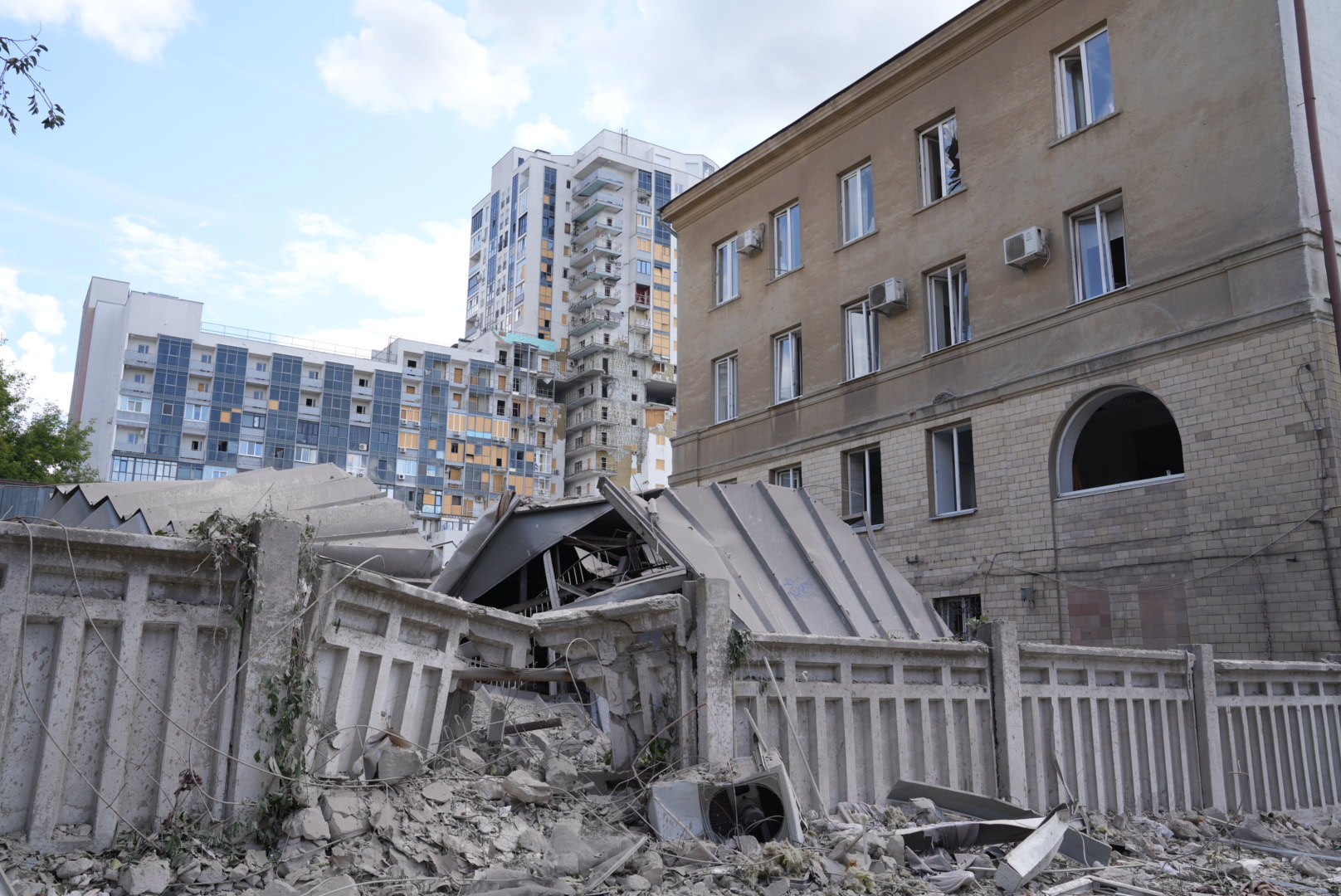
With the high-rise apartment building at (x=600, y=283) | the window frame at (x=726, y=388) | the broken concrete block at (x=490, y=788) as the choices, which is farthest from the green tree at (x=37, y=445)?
the high-rise apartment building at (x=600, y=283)

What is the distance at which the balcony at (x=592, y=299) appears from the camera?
89000mm

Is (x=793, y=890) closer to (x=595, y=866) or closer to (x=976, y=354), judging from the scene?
(x=595, y=866)

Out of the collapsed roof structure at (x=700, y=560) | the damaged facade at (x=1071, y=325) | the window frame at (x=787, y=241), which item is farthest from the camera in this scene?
the window frame at (x=787, y=241)

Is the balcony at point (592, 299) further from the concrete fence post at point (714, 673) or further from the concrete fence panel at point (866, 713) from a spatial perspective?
the concrete fence post at point (714, 673)

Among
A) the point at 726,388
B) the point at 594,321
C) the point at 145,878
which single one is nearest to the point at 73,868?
the point at 145,878

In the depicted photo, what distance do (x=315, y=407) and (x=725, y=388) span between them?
62.2m

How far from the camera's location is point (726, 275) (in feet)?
77.6

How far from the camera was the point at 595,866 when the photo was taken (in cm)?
544

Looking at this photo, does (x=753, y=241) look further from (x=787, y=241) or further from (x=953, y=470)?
(x=953, y=470)

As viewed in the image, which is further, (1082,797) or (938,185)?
(938,185)

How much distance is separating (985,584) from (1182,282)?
5.52m

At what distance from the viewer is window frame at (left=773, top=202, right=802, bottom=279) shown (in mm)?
21688

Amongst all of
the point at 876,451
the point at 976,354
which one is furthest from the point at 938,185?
the point at 876,451

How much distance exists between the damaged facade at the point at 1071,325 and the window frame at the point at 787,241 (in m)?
0.06
